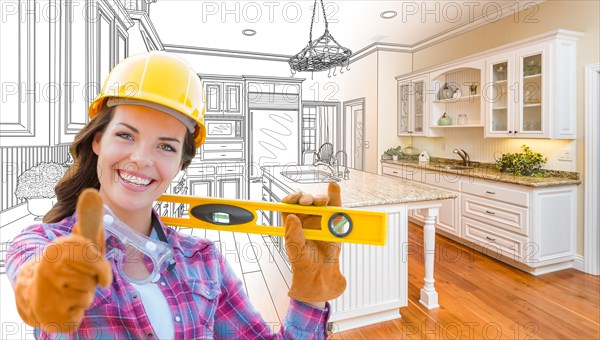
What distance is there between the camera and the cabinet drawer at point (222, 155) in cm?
201

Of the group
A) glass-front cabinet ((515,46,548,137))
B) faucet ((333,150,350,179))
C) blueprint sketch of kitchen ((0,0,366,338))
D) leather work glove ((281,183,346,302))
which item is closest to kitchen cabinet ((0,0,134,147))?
blueprint sketch of kitchen ((0,0,366,338))

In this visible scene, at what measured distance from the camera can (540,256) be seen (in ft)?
8.18

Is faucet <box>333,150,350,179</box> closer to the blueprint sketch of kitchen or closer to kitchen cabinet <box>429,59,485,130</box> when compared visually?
the blueprint sketch of kitchen

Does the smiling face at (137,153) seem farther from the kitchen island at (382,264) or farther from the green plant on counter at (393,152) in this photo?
the green plant on counter at (393,152)

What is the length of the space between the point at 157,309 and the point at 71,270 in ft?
0.93

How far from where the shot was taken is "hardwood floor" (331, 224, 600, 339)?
1749 mm

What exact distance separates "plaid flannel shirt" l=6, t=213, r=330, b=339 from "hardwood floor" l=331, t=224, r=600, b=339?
4.00ft

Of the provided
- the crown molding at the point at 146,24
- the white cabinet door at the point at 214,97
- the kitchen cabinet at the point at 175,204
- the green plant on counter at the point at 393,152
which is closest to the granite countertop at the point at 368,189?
the white cabinet door at the point at 214,97

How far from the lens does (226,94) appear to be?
213 centimetres

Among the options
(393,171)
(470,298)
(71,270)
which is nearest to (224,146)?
(71,270)

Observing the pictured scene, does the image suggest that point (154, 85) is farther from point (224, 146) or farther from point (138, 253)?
point (224, 146)

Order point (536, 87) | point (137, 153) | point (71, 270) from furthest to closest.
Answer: point (536, 87) → point (137, 153) → point (71, 270)

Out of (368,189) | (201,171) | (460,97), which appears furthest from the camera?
(460,97)

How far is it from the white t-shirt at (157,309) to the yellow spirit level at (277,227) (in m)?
0.15
